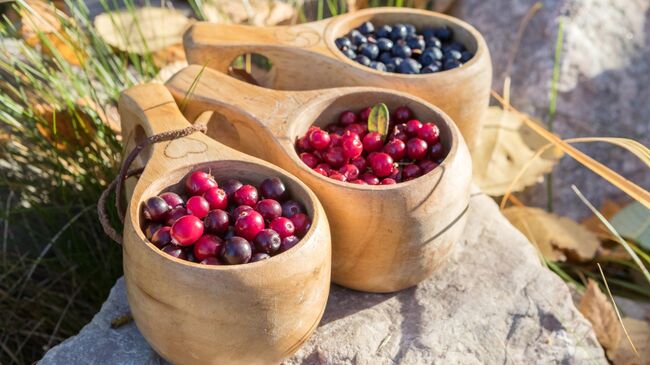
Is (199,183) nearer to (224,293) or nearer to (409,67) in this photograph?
(224,293)

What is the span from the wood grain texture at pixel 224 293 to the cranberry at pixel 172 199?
0.03 meters

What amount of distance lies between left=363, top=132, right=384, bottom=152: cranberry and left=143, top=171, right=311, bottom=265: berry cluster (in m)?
0.22

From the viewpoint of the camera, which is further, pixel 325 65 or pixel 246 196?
pixel 325 65

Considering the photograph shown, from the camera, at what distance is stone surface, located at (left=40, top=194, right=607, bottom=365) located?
126cm

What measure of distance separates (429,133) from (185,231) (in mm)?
497

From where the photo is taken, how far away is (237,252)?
3.44 ft

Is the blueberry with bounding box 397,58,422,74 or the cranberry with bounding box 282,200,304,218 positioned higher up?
the cranberry with bounding box 282,200,304,218

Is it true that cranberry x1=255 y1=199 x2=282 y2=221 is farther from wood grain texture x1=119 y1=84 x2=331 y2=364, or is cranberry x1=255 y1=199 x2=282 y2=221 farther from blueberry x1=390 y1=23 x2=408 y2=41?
blueberry x1=390 y1=23 x2=408 y2=41

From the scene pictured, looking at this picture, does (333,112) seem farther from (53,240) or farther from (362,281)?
(53,240)

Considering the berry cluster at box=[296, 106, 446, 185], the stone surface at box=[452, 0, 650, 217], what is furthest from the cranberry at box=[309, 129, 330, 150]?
the stone surface at box=[452, 0, 650, 217]

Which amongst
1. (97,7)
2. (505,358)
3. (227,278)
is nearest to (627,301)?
(505,358)

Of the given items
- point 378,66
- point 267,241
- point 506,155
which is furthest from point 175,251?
point 506,155

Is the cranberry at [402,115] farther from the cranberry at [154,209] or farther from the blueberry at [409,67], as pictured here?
the cranberry at [154,209]

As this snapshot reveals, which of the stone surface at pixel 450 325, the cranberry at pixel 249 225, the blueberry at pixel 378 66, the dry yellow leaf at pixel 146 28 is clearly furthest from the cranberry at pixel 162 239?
the dry yellow leaf at pixel 146 28
